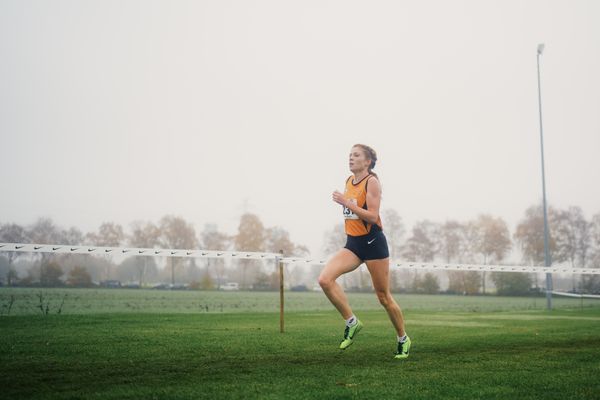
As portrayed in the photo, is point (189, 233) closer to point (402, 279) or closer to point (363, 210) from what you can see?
point (402, 279)

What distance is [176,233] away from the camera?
6931 cm

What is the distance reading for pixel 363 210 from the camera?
6.77 metres

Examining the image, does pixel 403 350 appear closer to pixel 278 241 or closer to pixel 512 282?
pixel 512 282

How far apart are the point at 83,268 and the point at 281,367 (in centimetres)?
3517

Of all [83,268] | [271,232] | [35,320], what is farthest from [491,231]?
[35,320]

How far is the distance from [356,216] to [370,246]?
0.40 meters

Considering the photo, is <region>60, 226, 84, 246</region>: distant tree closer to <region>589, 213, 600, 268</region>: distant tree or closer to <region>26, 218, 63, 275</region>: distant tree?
<region>26, 218, 63, 275</region>: distant tree

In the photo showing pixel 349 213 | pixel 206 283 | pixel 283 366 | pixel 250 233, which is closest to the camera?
pixel 283 366

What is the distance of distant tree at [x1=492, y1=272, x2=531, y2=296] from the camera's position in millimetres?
49469

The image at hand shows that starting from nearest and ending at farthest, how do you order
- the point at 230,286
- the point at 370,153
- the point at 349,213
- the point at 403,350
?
1. the point at 403,350
2. the point at 349,213
3. the point at 370,153
4. the point at 230,286

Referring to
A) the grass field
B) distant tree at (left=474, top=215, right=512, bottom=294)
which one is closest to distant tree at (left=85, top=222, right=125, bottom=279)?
distant tree at (left=474, top=215, right=512, bottom=294)

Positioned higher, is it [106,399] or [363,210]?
[363,210]

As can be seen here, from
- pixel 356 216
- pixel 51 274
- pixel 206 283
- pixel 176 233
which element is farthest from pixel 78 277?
pixel 356 216

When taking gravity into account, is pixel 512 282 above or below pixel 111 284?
above
